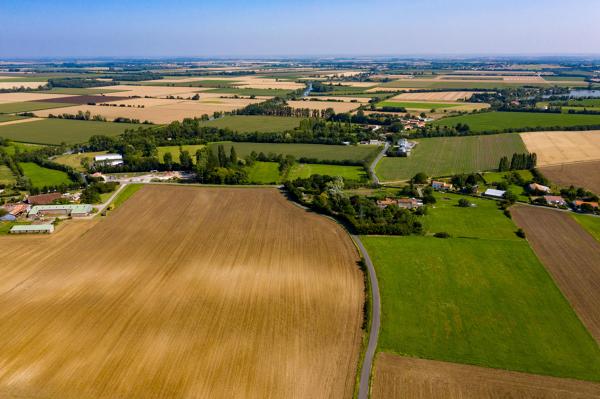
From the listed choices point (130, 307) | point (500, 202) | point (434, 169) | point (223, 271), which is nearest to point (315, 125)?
point (434, 169)

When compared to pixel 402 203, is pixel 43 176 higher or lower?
lower

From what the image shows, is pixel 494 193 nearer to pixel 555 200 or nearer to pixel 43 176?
pixel 555 200

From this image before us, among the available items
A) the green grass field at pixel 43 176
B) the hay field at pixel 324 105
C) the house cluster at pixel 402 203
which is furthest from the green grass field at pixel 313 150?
the hay field at pixel 324 105

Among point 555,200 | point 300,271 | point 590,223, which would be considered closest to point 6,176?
point 300,271

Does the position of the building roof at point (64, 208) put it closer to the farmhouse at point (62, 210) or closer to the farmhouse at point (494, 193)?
the farmhouse at point (62, 210)

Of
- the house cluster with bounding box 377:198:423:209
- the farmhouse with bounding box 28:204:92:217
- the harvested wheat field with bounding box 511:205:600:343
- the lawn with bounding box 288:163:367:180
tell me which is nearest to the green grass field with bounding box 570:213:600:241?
the harvested wheat field with bounding box 511:205:600:343

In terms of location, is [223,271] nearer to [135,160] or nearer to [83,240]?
[83,240]
